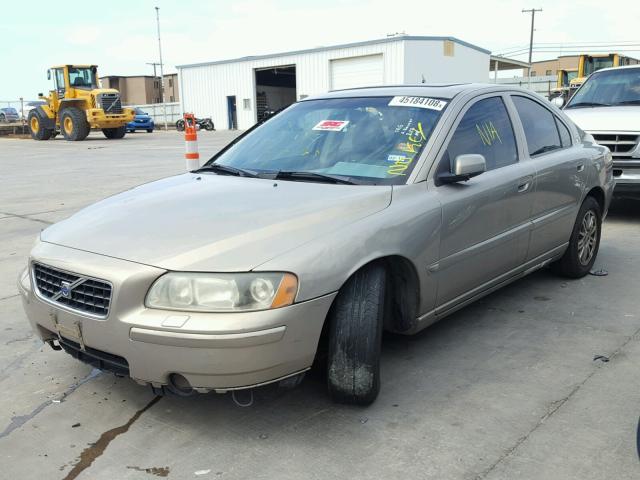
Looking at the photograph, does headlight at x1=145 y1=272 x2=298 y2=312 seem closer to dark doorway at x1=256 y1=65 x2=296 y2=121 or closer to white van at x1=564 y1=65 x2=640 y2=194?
white van at x1=564 y1=65 x2=640 y2=194

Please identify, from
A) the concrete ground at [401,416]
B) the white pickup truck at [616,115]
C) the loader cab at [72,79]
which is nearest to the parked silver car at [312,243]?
the concrete ground at [401,416]

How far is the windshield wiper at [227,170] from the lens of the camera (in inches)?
145

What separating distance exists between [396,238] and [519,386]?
1.02m

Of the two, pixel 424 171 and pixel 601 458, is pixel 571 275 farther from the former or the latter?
pixel 601 458

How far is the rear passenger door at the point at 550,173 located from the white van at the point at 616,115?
248cm

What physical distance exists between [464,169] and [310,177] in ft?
2.70

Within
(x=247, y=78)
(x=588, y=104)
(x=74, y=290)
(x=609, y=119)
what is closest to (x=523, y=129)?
(x=74, y=290)

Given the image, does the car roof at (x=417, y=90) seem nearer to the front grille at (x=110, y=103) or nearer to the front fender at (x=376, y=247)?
the front fender at (x=376, y=247)

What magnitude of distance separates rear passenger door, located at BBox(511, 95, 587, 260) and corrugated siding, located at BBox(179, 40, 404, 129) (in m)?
29.8

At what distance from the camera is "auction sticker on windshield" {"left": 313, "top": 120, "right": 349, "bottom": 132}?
148 inches

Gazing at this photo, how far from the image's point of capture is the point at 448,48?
3553 centimetres

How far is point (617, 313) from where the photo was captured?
426cm

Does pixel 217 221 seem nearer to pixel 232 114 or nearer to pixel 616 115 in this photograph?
pixel 616 115

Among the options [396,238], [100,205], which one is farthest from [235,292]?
[100,205]
